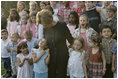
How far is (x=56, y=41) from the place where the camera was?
2.85 metres

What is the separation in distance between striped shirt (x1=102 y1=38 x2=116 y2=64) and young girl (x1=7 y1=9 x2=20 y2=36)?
1.74m

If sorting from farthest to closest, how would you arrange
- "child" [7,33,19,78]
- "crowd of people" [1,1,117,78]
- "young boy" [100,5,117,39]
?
"child" [7,33,19,78] < "young boy" [100,5,117,39] < "crowd of people" [1,1,117,78]

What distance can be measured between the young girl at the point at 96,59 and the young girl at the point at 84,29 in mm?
102

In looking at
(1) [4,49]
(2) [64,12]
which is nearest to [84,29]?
(2) [64,12]

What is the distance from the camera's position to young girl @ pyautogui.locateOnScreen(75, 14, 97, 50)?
2.87 meters

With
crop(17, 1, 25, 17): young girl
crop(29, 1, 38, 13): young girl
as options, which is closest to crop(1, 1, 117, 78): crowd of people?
crop(29, 1, 38, 13): young girl

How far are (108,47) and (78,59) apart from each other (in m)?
Answer: 0.56

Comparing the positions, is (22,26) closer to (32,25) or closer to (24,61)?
(32,25)

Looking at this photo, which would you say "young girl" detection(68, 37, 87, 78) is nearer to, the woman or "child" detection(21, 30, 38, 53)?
the woman

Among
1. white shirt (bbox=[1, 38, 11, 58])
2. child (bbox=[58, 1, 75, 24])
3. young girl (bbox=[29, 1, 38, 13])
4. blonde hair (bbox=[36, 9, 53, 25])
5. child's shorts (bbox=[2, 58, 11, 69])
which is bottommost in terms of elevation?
child's shorts (bbox=[2, 58, 11, 69])

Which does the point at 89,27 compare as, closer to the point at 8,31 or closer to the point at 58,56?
the point at 58,56

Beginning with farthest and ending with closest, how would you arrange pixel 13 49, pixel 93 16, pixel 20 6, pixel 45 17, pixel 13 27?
pixel 20 6 → pixel 13 27 → pixel 13 49 → pixel 93 16 → pixel 45 17

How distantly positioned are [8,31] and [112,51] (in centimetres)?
205

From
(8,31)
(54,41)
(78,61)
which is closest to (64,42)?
(54,41)
